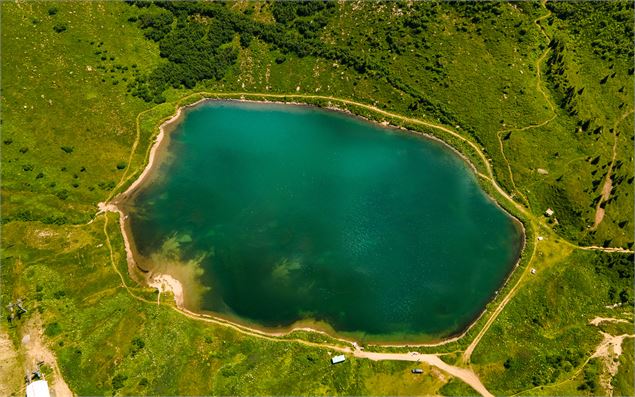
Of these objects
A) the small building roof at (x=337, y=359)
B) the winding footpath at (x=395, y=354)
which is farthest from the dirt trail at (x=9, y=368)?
the small building roof at (x=337, y=359)

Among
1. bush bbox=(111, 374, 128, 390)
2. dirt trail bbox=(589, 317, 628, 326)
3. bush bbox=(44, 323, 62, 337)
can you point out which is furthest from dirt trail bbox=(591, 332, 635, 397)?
bush bbox=(44, 323, 62, 337)

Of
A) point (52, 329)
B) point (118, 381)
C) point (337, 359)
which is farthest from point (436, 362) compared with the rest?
point (52, 329)

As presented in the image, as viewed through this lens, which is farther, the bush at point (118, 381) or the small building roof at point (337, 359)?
the small building roof at point (337, 359)

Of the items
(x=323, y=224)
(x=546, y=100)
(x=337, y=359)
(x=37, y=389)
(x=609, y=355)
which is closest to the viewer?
(x=37, y=389)

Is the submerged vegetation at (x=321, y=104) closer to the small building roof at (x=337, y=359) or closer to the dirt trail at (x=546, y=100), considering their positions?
the dirt trail at (x=546, y=100)

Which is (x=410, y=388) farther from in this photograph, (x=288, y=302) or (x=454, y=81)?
(x=454, y=81)

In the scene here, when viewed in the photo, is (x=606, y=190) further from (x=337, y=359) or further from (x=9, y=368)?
(x=9, y=368)
